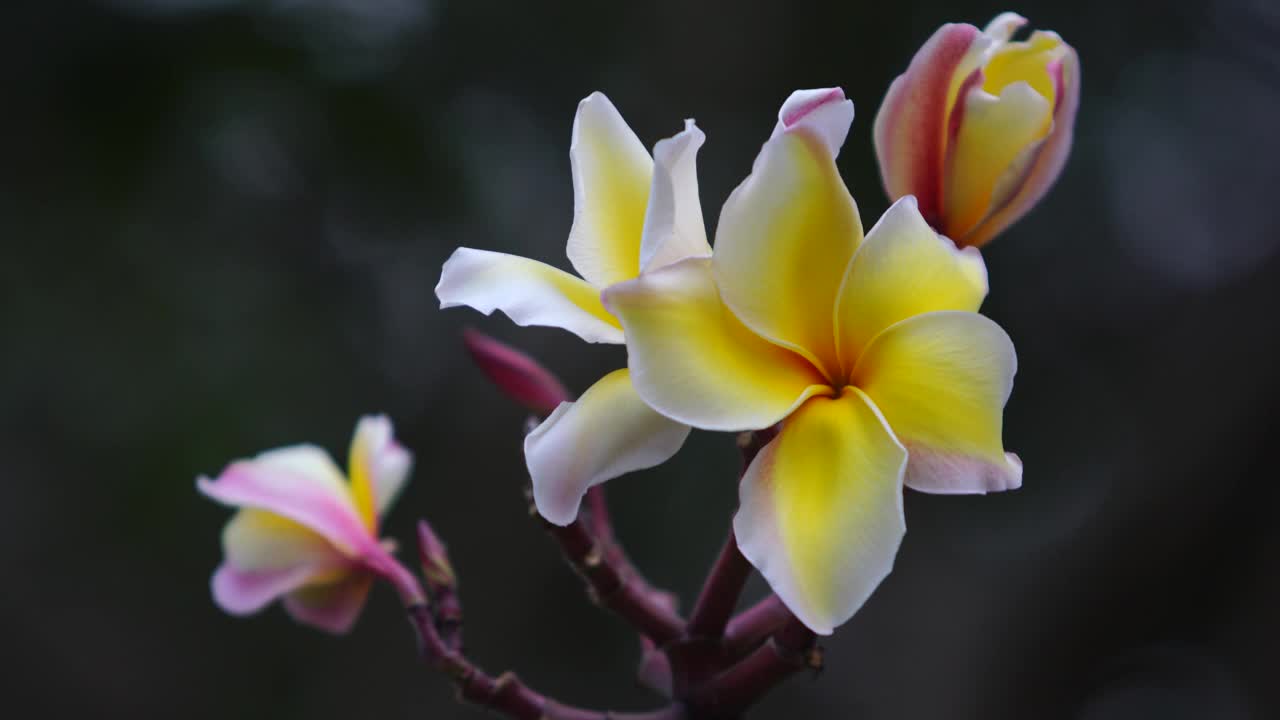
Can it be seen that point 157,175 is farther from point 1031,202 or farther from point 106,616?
point 1031,202

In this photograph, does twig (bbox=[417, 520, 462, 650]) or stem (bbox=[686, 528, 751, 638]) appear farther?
twig (bbox=[417, 520, 462, 650])

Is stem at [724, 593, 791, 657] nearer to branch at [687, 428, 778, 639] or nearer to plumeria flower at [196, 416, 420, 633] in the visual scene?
branch at [687, 428, 778, 639]

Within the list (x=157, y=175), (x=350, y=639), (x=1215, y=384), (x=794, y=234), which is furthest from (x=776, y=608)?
(x=157, y=175)

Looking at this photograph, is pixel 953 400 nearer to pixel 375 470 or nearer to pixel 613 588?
pixel 613 588

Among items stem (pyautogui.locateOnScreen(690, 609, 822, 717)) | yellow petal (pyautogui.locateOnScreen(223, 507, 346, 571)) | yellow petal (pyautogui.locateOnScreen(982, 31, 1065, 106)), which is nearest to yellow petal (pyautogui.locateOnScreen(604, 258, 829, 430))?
stem (pyautogui.locateOnScreen(690, 609, 822, 717))

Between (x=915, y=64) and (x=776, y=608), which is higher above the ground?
(x=915, y=64)
